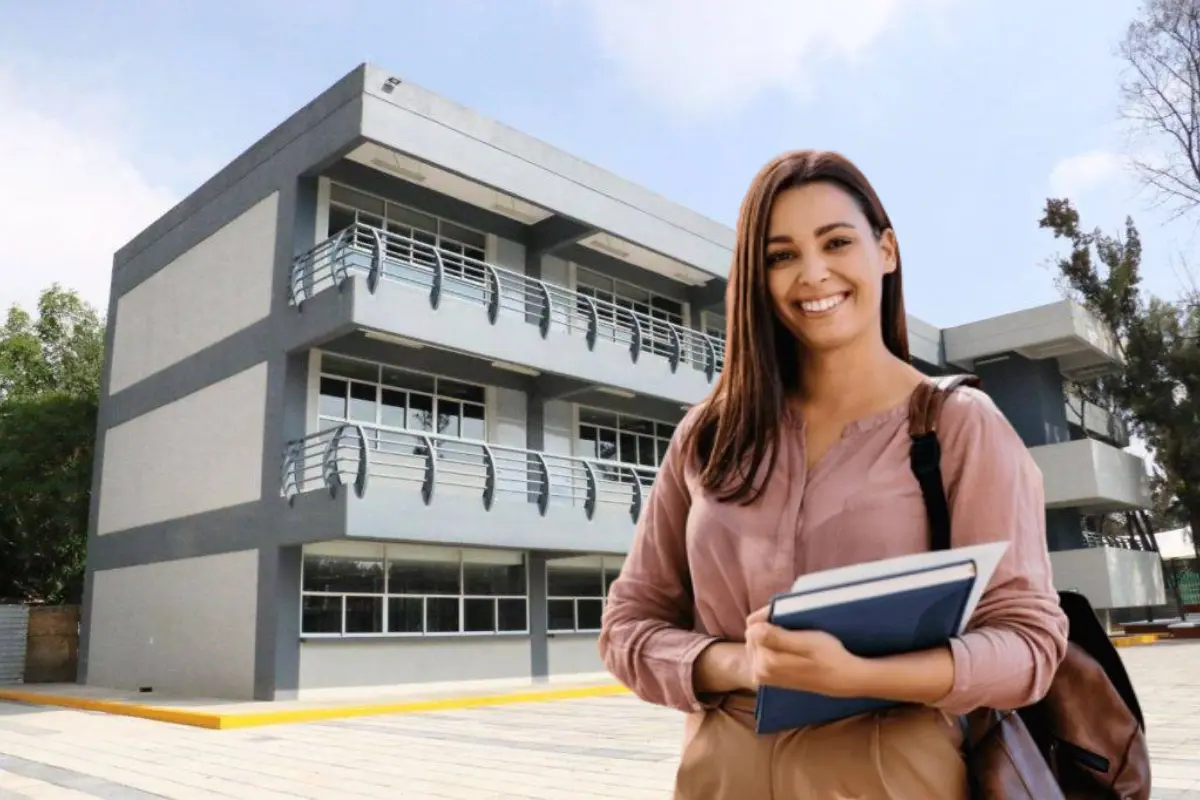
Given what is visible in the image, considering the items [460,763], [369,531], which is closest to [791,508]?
[460,763]

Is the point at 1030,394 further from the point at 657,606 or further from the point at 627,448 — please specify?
the point at 657,606

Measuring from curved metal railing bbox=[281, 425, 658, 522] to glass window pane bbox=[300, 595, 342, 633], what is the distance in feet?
5.36

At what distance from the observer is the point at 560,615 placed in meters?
17.2

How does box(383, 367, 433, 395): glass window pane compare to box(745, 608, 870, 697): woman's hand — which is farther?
box(383, 367, 433, 395): glass window pane

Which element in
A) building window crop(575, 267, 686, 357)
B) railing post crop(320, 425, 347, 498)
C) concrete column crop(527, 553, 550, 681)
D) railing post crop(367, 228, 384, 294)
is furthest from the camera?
building window crop(575, 267, 686, 357)

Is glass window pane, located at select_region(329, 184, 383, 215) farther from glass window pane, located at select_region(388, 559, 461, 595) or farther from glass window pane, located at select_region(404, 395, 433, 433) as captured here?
glass window pane, located at select_region(388, 559, 461, 595)

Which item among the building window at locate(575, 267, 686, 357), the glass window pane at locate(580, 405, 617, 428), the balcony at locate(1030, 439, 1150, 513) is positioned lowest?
the balcony at locate(1030, 439, 1150, 513)

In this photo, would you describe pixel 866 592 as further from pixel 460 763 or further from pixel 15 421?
pixel 15 421

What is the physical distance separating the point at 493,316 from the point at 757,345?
1398 cm

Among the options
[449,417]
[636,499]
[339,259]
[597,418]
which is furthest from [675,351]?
[339,259]

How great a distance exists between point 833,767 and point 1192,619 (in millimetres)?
31462

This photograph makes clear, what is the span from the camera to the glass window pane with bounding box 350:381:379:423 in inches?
588

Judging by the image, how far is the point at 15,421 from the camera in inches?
848

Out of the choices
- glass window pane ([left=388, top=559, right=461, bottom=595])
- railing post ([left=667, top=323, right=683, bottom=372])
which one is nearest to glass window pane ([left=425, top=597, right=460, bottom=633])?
glass window pane ([left=388, top=559, right=461, bottom=595])
